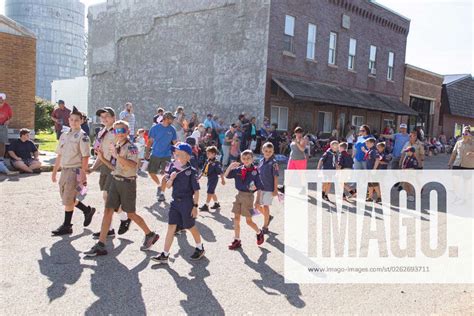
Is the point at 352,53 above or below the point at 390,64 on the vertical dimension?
below

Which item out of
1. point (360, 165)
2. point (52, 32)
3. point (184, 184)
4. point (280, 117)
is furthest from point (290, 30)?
point (52, 32)

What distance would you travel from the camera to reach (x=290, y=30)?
20.0 meters

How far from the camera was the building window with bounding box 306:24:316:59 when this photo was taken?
21.2 meters

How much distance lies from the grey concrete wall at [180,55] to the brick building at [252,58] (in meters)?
0.05

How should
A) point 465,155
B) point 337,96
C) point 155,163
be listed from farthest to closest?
1. point 337,96
2. point 465,155
3. point 155,163

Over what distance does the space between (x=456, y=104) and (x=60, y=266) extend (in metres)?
38.0

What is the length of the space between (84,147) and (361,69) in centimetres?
2164

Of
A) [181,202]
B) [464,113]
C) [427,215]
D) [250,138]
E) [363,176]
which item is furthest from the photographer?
[464,113]

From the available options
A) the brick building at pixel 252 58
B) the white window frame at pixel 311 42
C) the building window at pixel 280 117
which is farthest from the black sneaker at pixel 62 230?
the white window frame at pixel 311 42

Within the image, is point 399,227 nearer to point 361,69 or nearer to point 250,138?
point 250,138

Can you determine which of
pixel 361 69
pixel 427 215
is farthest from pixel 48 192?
pixel 361 69

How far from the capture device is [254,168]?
6.26 meters

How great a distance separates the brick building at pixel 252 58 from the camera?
19344mm

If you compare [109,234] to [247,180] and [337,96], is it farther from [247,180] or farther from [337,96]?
[337,96]
